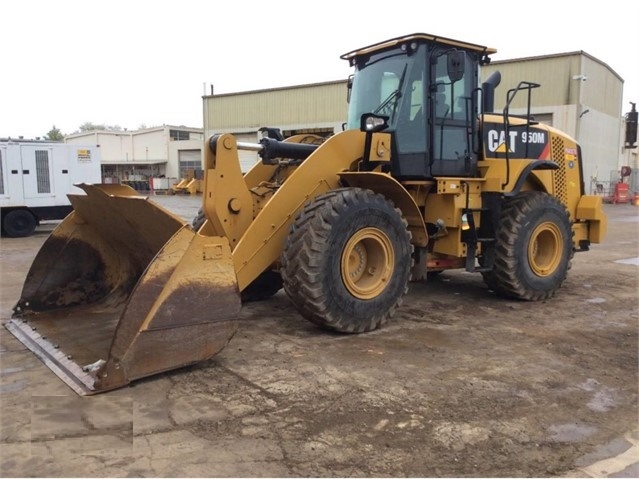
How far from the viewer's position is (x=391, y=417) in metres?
3.52

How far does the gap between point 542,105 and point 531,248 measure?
21.6 m

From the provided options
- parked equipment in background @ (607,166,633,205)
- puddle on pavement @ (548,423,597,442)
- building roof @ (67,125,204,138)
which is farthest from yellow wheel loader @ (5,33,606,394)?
building roof @ (67,125,204,138)

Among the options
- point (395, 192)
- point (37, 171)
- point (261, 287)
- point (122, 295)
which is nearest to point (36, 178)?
point (37, 171)

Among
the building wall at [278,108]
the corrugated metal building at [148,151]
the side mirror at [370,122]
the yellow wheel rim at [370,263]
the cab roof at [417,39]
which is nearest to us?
the yellow wheel rim at [370,263]

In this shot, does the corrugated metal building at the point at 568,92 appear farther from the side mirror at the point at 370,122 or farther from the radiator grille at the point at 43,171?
the side mirror at the point at 370,122

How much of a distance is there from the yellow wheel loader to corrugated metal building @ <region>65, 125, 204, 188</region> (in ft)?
135

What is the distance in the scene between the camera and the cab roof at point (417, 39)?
5898mm

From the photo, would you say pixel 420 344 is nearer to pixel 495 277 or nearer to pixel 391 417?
pixel 391 417

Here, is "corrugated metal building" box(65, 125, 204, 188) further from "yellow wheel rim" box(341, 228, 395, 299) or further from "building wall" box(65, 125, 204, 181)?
"yellow wheel rim" box(341, 228, 395, 299)

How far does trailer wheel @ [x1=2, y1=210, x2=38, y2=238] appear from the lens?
14102mm

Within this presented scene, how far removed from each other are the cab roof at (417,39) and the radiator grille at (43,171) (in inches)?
425

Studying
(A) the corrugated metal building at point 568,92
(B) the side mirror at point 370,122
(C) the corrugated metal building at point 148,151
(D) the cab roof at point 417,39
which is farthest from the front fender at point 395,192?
(C) the corrugated metal building at point 148,151

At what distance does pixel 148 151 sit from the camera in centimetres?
5047

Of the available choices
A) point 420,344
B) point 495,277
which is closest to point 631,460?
point 420,344
